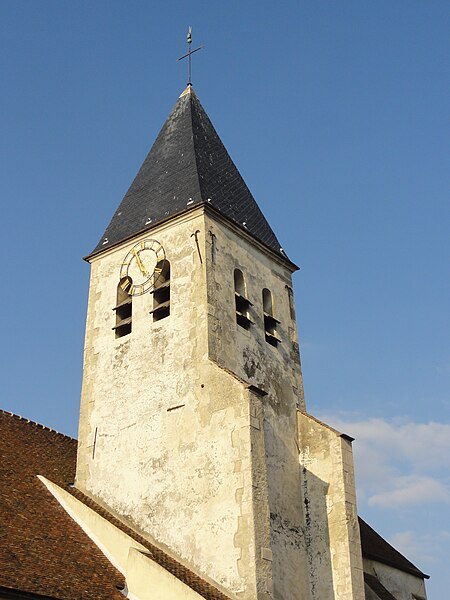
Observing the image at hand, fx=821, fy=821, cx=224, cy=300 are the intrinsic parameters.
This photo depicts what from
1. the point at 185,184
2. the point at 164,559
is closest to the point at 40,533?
the point at 164,559

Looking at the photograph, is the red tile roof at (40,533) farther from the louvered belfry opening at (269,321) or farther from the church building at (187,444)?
the louvered belfry opening at (269,321)

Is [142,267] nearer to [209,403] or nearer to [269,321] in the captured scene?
[269,321]

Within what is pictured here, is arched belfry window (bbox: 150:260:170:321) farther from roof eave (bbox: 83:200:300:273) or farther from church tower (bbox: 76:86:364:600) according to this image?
roof eave (bbox: 83:200:300:273)

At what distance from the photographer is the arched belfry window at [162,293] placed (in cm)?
1897

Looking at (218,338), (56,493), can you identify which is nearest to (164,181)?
(218,338)

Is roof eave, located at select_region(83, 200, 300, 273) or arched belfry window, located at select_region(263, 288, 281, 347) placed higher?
roof eave, located at select_region(83, 200, 300, 273)

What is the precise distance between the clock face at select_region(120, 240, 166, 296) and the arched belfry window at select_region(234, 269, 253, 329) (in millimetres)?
1827

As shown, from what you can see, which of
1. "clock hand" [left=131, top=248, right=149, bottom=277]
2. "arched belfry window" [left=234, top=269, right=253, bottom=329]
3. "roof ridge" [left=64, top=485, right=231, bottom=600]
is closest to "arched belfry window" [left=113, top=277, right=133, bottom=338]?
"clock hand" [left=131, top=248, right=149, bottom=277]

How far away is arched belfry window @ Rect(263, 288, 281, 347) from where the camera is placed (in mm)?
19828

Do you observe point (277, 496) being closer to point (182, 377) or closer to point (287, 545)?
point (287, 545)

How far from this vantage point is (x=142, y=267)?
65.6 ft

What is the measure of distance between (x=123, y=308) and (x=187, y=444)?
4424 mm

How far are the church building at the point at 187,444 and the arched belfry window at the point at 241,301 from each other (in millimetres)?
51

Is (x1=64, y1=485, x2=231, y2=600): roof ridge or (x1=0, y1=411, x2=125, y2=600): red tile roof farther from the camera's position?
(x1=64, y1=485, x2=231, y2=600): roof ridge
